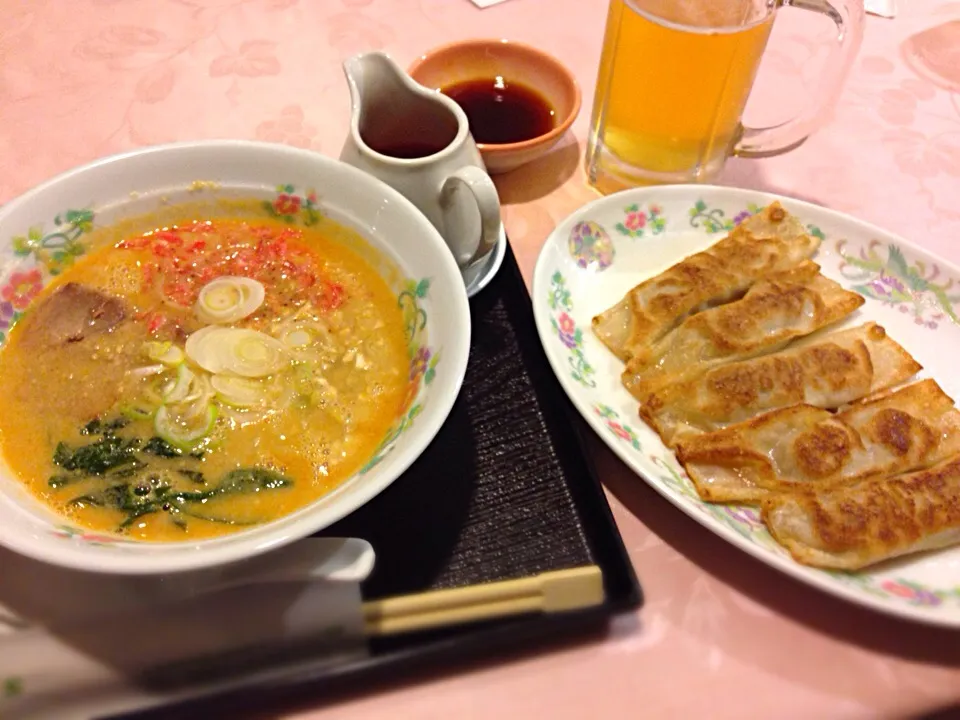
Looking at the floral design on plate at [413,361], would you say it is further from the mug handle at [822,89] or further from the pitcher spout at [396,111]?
the mug handle at [822,89]

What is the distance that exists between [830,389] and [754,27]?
2.19ft

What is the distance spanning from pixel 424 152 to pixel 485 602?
799 mm

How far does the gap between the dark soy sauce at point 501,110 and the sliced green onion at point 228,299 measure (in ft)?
2.01

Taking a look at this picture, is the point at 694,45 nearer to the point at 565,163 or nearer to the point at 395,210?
the point at 565,163

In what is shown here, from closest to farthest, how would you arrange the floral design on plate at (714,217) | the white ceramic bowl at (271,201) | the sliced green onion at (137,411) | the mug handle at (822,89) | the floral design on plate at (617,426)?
1. the white ceramic bowl at (271,201)
2. the sliced green onion at (137,411)
3. the floral design on plate at (617,426)
4. the mug handle at (822,89)
5. the floral design on plate at (714,217)

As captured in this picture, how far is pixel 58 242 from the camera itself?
1033 millimetres

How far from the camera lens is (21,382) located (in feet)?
3.10

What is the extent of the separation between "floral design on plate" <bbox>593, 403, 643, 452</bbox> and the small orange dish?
609 mm

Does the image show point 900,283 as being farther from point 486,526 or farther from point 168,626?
point 168,626

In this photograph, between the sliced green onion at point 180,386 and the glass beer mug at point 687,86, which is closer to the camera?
the sliced green onion at point 180,386

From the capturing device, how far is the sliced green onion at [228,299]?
3.40 ft

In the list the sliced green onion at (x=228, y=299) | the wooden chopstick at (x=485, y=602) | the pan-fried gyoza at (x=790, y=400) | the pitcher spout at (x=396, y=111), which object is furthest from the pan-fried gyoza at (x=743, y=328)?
the sliced green onion at (x=228, y=299)

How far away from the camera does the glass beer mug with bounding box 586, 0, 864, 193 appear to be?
4.05 feet

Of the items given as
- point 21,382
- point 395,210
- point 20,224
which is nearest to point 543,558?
point 395,210
